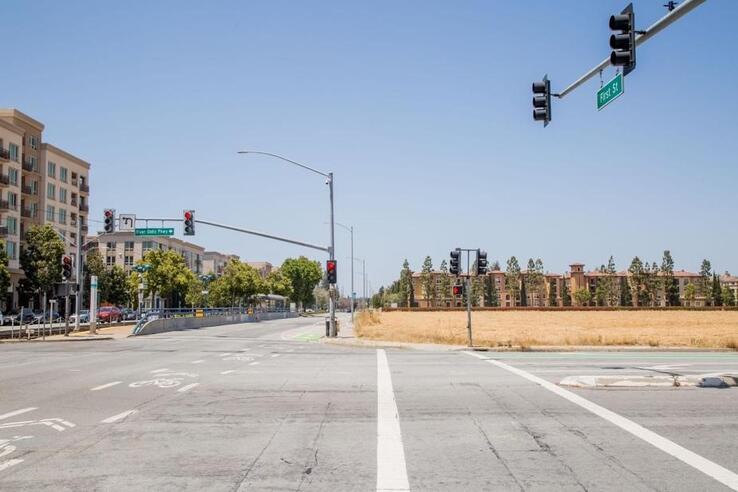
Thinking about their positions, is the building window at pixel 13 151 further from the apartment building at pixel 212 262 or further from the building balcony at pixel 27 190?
the apartment building at pixel 212 262

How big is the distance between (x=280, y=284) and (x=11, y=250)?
286ft

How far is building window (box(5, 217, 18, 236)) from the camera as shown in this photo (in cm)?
7369

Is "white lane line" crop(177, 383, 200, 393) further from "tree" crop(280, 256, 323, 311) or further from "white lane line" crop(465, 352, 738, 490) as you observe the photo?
"tree" crop(280, 256, 323, 311)

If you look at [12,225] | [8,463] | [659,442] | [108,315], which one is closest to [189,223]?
[8,463]

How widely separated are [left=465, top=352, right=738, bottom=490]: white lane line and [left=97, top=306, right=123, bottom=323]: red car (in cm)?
5791

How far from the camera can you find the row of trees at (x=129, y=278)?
236 ft

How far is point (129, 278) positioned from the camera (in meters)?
95.8

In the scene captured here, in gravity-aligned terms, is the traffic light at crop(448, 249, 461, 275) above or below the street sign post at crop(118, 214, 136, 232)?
below

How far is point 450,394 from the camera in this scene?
478 inches

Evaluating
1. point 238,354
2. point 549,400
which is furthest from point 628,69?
point 238,354

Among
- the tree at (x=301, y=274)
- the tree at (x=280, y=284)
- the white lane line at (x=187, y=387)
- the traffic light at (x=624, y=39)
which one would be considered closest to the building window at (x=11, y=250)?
the white lane line at (x=187, y=387)

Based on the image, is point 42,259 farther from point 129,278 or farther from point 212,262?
point 212,262

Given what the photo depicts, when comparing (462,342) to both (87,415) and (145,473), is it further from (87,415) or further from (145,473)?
(145,473)

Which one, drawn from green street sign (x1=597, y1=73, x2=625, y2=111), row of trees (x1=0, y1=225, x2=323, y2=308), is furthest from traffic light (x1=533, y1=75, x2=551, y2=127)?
row of trees (x1=0, y1=225, x2=323, y2=308)
